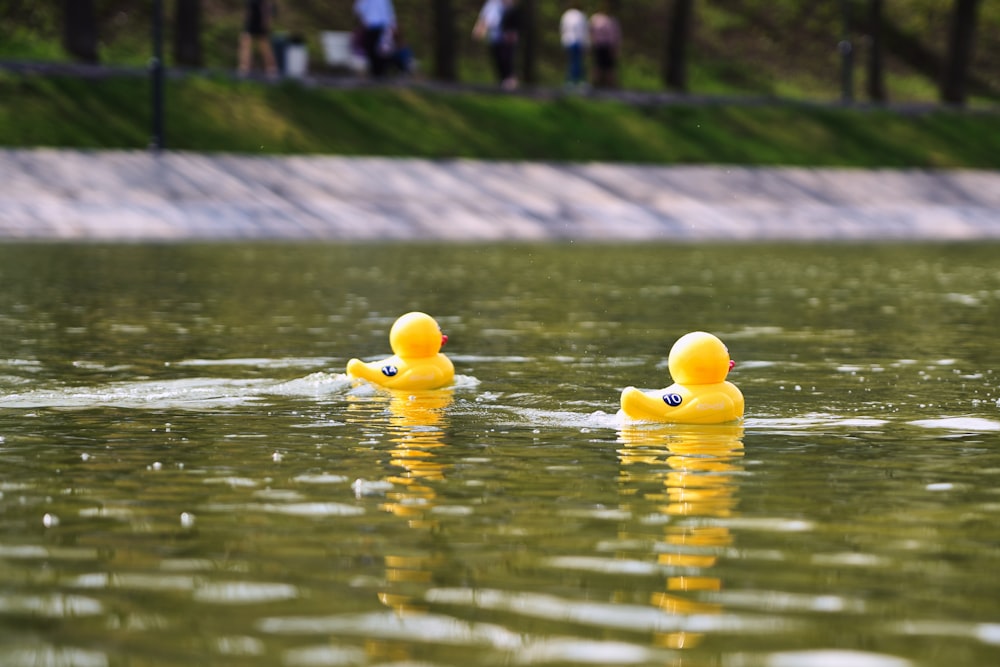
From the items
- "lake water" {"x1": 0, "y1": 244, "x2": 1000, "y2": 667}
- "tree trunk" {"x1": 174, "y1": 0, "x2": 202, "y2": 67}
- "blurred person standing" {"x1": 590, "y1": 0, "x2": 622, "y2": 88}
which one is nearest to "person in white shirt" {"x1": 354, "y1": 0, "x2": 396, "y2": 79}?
"tree trunk" {"x1": 174, "y1": 0, "x2": 202, "y2": 67}

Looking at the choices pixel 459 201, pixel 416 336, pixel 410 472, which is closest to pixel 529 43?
pixel 459 201

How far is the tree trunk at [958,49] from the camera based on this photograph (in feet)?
170

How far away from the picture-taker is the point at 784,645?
6.01 meters

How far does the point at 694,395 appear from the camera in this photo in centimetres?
1124

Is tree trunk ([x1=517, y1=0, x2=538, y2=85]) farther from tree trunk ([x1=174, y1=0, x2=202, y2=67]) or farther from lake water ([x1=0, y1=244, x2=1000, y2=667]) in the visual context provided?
lake water ([x1=0, y1=244, x2=1000, y2=667])

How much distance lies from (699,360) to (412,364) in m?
2.48

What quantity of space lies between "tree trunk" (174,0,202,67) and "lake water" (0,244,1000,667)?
952 inches

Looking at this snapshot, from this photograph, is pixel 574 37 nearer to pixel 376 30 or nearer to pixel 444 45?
pixel 444 45

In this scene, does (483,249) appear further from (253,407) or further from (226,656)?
(226,656)

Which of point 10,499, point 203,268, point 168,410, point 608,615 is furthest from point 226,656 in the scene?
point 203,268

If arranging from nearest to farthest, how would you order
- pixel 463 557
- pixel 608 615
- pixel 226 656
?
pixel 226 656
pixel 608 615
pixel 463 557

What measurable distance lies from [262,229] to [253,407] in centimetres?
2158

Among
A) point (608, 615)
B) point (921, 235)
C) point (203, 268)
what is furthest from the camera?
point (921, 235)

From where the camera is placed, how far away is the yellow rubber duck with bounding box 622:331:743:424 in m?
11.2
